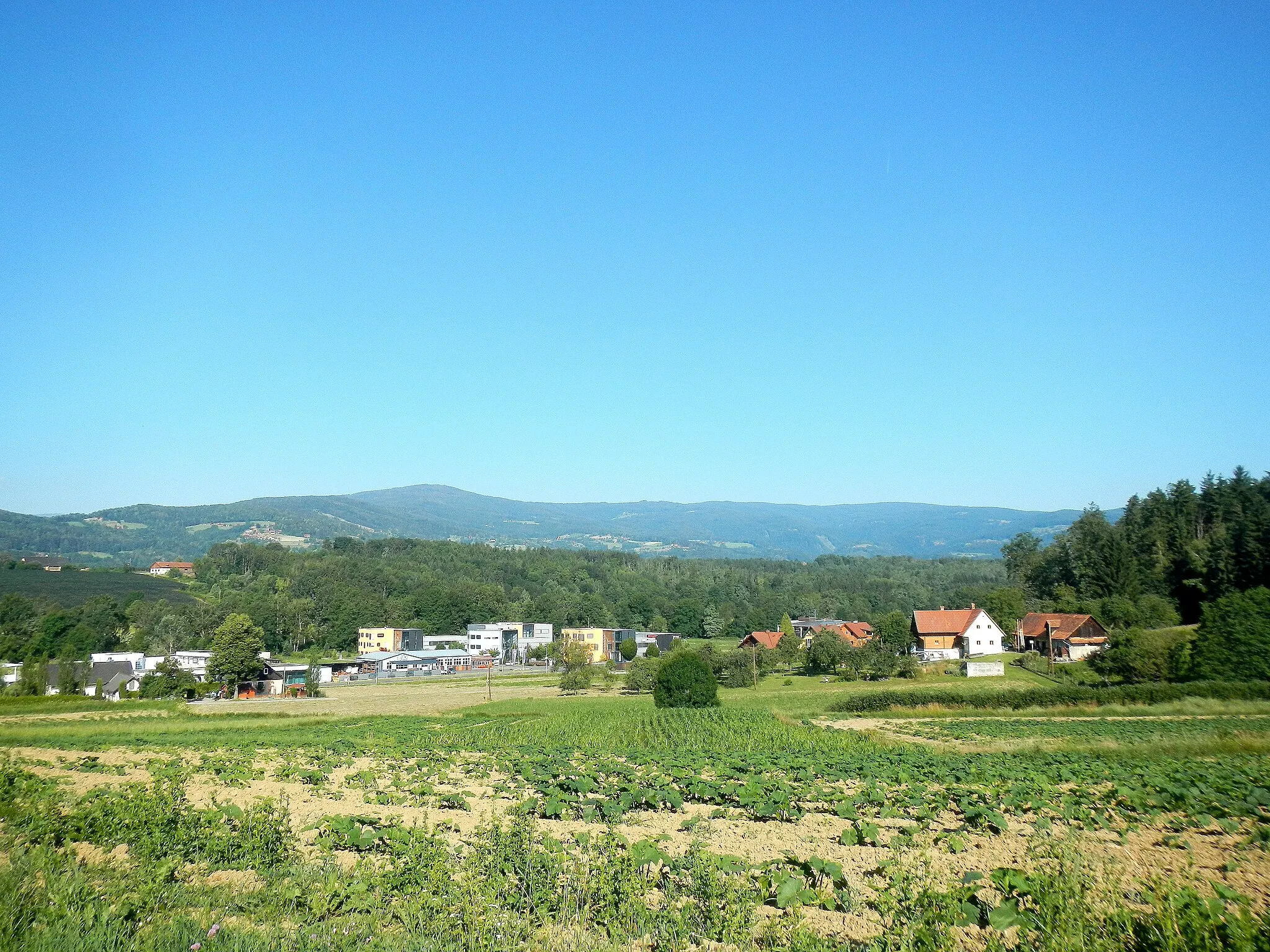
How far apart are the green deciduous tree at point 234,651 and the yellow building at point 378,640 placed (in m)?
44.0

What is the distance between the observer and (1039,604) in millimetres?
88375

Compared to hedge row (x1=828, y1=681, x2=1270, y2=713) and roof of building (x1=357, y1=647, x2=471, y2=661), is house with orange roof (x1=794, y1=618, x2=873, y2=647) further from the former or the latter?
roof of building (x1=357, y1=647, x2=471, y2=661)

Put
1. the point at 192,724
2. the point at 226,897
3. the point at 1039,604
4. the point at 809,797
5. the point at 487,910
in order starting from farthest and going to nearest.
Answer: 1. the point at 1039,604
2. the point at 192,724
3. the point at 809,797
4. the point at 226,897
5. the point at 487,910

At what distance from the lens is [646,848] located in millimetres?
11289

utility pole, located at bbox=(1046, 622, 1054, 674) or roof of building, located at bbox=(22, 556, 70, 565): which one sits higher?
roof of building, located at bbox=(22, 556, 70, 565)

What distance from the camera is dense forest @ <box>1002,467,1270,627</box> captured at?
6275cm

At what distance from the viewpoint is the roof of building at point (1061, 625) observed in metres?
68.8

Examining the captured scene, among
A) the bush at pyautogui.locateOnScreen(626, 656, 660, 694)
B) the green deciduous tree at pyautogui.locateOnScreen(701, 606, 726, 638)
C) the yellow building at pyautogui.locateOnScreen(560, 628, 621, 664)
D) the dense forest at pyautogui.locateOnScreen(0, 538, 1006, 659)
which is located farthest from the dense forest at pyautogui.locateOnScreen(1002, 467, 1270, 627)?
the yellow building at pyautogui.locateOnScreen(560, 628, 621, 664)

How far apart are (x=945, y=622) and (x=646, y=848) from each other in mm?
72951

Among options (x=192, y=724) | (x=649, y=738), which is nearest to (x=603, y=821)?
(x=649, y=738)

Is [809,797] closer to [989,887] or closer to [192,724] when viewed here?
[989,887]

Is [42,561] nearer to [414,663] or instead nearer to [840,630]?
[414,663]

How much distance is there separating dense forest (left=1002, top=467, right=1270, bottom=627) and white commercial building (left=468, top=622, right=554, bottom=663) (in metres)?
65.7

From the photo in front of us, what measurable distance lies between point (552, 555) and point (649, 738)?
546 feet
